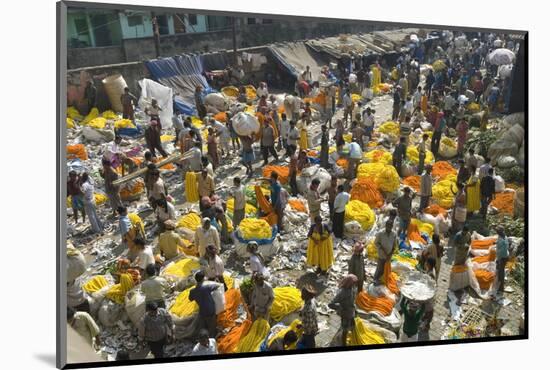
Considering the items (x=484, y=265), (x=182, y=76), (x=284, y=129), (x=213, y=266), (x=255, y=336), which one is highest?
(x=182, y=76)

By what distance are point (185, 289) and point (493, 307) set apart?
5060 millimetres

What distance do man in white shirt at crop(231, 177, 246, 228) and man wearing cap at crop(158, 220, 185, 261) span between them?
1188 mm

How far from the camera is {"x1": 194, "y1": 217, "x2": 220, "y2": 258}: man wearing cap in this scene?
7.86 m

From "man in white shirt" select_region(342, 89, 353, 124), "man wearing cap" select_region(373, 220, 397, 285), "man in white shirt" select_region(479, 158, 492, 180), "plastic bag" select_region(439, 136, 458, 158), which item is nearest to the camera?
"man wearing cap" select_region(373, 220, 397, 285)

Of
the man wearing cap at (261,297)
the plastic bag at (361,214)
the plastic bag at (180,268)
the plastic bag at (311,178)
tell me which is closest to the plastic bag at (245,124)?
the plastic bag at (311,178)

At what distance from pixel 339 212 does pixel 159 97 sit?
5562mm

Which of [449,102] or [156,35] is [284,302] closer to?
[156,35]

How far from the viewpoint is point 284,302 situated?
299 inches

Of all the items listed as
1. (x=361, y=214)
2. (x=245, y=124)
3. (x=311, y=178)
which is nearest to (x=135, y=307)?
(x=361, y=214)

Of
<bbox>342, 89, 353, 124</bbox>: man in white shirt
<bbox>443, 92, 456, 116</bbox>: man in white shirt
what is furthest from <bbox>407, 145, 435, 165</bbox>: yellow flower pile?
<bbox>342, 89, 353, 124</bbox>: man in white shirt

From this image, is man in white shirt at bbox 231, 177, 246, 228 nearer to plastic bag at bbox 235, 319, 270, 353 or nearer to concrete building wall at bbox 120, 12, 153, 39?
plastic bag at bbox 235, 319, 270, 353

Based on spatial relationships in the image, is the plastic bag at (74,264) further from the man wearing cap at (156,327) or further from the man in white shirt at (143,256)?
the man wearing cap at (156,327)

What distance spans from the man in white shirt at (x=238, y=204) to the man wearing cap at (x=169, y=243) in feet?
3.90

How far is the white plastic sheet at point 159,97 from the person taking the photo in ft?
39.6
